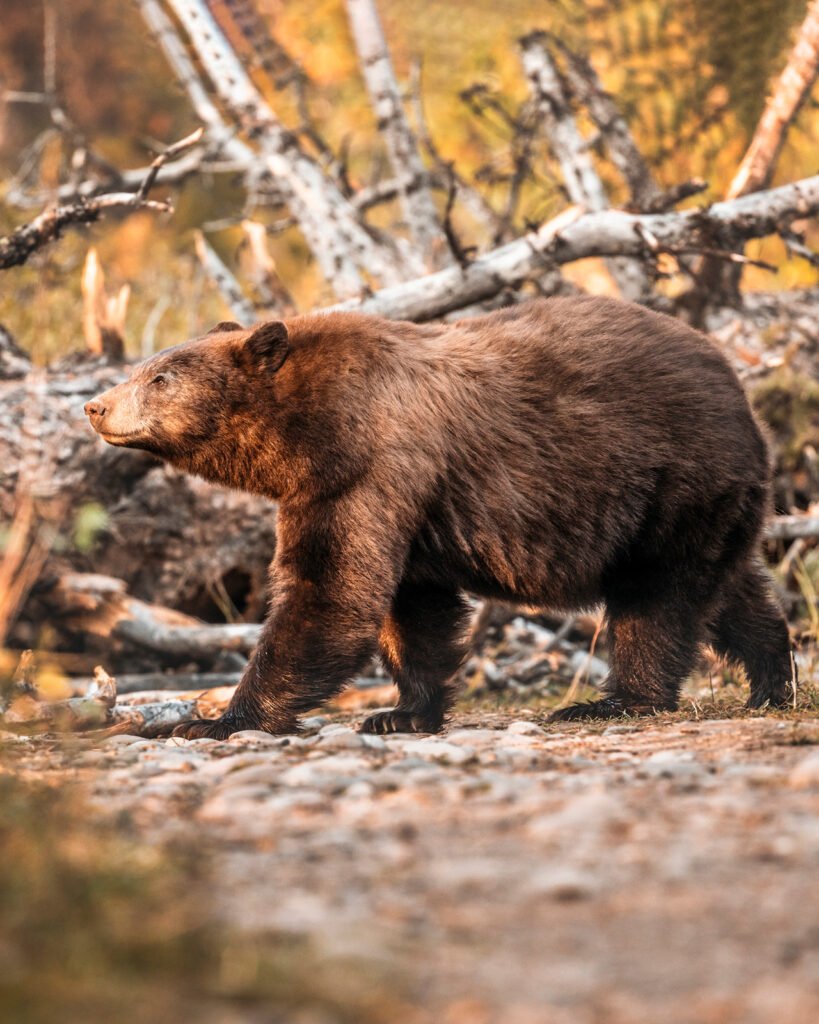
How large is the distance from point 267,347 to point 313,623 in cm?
122

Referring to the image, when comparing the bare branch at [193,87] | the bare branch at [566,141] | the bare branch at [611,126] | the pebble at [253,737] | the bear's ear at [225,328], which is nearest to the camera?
the pebble at [253,737]

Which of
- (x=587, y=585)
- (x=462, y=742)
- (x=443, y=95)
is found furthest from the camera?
(x=443, y=95)

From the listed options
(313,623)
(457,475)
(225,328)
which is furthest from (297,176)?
(313,623)

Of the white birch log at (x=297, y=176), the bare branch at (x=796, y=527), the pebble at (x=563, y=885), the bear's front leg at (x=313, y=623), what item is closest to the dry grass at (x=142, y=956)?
the pebble at (x=563, y=885)

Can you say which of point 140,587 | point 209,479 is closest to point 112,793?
point 209,479

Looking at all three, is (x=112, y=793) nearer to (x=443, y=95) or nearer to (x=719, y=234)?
(x=719, y=234)

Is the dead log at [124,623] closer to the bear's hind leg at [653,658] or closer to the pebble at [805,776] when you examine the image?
the bear's hind leg at [653,658]

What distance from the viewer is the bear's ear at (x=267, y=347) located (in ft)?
17.1

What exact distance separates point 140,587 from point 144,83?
19.4 meters

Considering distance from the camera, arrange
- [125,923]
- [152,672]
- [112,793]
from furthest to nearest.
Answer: [152,672]
[112,793]
[125,923]

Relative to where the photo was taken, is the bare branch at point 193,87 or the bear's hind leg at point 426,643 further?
the bare branch at point 193,87

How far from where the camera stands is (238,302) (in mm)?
9125

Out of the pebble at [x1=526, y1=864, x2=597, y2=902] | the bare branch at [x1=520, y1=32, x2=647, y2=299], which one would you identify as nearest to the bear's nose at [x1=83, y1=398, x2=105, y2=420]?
the pebble at [x1=526, y1=864, x2=597, y2=902]

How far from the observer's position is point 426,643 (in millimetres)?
5508
